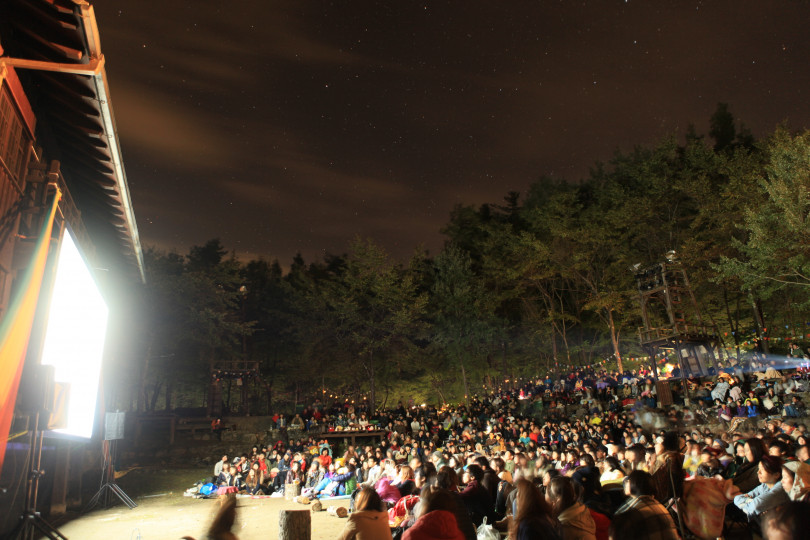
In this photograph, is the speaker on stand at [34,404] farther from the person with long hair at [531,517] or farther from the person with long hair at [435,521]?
the person with long hair at [531,517]

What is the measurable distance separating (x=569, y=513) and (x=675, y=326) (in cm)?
1659

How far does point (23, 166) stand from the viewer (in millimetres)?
5781

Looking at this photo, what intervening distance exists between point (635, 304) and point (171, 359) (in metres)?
25.0

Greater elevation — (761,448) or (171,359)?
(171,359)

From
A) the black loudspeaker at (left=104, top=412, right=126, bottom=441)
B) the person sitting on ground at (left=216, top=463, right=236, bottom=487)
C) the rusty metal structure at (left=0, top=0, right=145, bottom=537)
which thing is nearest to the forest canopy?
the person sitting on ground at (left=216, top=463, right=236, bottom=487)

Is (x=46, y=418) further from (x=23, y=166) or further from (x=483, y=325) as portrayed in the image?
(x=483, y=325)

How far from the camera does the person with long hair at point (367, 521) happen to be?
3.51 meters

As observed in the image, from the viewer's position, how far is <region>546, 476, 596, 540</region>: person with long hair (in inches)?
141

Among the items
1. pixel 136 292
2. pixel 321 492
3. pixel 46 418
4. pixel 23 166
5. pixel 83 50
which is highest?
pixel 136 292

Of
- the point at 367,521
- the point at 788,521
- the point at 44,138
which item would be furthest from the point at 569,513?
the point at 44,138

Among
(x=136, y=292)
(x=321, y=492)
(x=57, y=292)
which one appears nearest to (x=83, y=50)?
(x=57, y=292)

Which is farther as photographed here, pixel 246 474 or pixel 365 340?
pixel 365 340

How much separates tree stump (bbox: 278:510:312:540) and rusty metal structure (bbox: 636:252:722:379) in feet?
50.9

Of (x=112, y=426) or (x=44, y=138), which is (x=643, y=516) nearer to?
(x=44, y=138)
